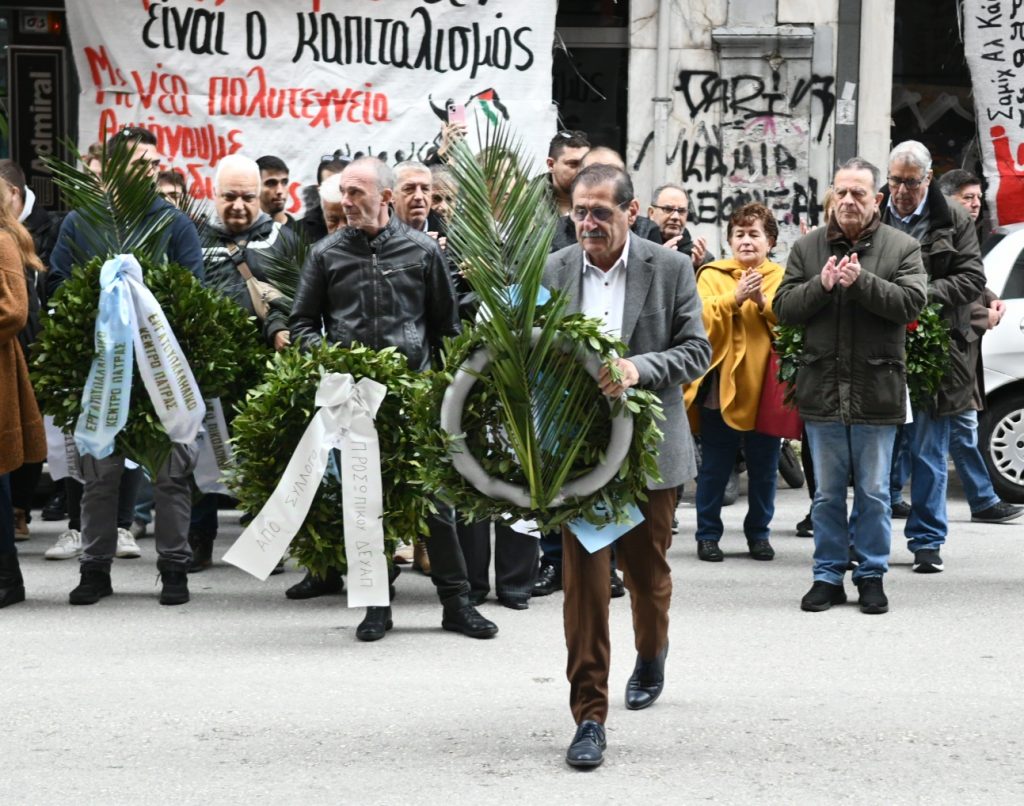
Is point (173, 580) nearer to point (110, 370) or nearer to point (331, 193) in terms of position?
point (110, 370)

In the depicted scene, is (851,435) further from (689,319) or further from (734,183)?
(734,183)

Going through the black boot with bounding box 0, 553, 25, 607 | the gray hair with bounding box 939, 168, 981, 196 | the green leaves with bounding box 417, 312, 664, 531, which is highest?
the gray hair with bounding box 939, 168, 981, 196

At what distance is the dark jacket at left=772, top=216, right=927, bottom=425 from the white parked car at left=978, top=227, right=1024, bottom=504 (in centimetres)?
386

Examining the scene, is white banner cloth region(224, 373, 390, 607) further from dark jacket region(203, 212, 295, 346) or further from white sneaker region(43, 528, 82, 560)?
white sneaker region(43, 528, 82, 560)

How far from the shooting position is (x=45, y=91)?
50.6 ft

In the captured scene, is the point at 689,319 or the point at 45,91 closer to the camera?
the point at 689,319

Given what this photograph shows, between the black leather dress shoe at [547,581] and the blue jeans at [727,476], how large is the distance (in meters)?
1.33

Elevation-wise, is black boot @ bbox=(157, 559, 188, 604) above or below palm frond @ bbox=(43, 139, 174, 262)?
below

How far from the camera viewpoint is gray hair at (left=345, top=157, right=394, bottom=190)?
7637 mm

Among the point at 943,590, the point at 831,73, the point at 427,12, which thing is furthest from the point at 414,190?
the point at 831,73

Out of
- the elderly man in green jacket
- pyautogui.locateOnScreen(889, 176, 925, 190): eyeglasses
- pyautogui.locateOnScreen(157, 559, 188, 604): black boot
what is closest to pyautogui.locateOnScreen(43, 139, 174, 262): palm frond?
pyautogui.locateOnScreen(157, 559, 188, 604): black boot

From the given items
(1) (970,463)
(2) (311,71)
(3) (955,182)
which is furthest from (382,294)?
(2) (311,71)

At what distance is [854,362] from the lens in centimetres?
802

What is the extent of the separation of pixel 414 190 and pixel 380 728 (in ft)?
11.7
